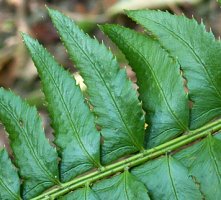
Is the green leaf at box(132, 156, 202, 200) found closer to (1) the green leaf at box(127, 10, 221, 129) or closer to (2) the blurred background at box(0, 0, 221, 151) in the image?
(1) the green leaf at box(127, 10, 221, 129)

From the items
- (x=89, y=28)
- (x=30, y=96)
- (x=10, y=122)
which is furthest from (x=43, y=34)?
(x=10, y=122)

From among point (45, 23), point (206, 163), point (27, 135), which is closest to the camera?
point (206, 163)

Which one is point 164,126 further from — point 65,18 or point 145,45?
point 65,18

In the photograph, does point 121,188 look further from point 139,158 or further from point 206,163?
point 206,163

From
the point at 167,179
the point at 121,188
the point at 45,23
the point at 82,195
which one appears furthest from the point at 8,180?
the point at 45,23

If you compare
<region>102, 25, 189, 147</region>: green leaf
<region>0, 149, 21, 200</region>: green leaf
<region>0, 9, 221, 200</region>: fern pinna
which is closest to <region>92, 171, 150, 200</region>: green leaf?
<region>0, 9, 221, 200</region>: fern pinna
